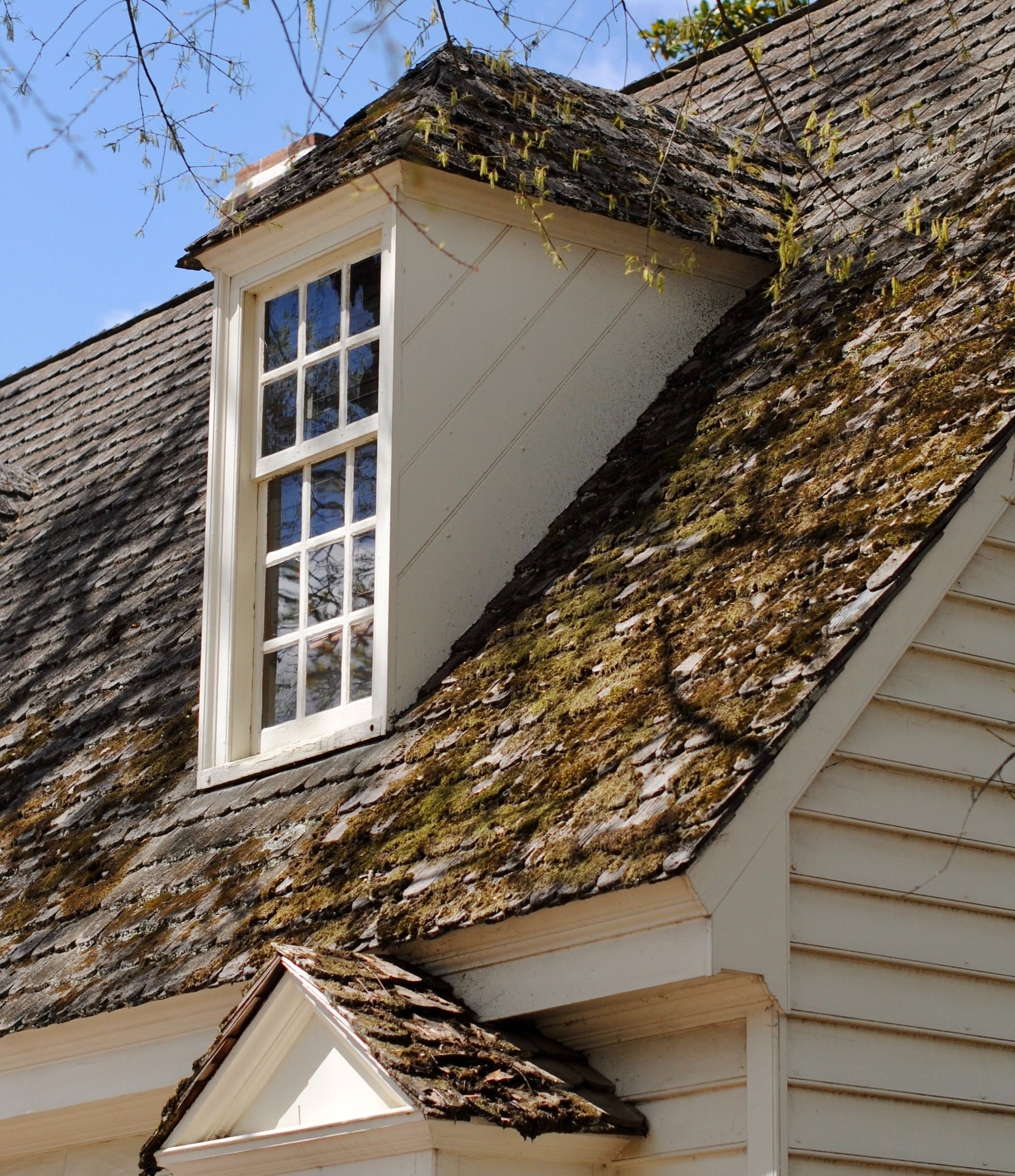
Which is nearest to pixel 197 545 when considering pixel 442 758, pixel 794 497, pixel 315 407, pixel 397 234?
pixel 315 407

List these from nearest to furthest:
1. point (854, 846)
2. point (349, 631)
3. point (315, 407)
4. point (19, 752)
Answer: point (854, 846) → point (349, 631) → point (315, 407) → point (19, 752)

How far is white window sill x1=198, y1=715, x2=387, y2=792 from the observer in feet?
20.9

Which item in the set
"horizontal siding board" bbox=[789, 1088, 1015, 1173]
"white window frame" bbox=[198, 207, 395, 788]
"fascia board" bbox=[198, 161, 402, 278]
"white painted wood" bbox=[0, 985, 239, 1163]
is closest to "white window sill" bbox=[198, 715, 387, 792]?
"white window frame" bbox=[198, 207, 395, 788]

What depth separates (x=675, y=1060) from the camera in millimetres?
4848

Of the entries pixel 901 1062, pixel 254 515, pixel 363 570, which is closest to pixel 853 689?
pixel 901 1062

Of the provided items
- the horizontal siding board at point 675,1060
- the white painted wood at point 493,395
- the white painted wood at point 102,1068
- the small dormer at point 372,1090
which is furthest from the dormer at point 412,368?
the horizontal siding board at point 675,1060

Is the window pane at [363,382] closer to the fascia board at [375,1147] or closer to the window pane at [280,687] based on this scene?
the window pane at [280,687]

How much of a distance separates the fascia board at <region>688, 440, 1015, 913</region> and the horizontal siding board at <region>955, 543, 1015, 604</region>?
75mm

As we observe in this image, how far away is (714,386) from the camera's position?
22.6 ft

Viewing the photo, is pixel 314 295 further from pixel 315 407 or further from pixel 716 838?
pixel 716 838

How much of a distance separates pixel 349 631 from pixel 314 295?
1526 mm

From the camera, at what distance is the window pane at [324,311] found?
7141 mm

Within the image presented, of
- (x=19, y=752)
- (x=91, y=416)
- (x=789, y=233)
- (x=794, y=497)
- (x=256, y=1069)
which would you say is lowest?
(x=256, y=1069)

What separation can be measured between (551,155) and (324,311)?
3.85 feet
